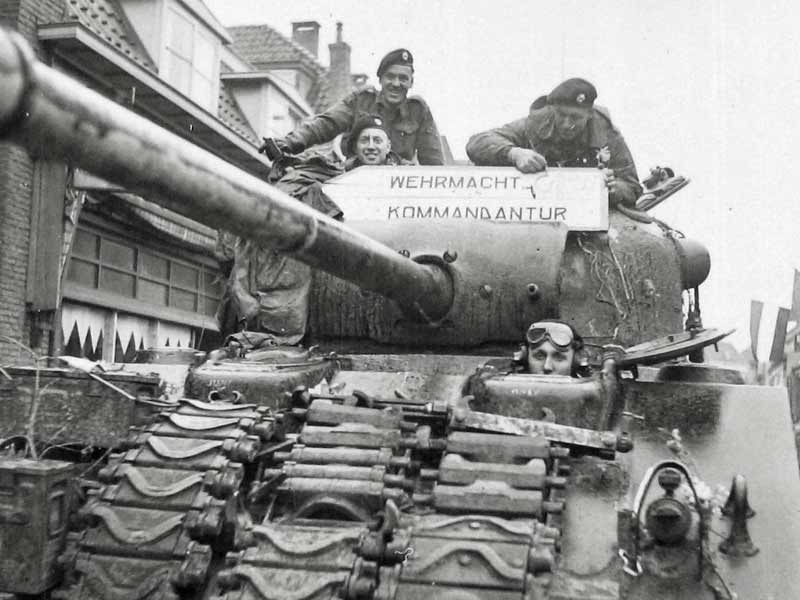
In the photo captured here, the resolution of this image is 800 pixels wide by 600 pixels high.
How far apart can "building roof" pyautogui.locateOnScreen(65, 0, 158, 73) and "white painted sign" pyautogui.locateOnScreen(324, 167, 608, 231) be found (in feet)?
28.5

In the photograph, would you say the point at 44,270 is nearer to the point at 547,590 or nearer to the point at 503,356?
the point at 503,356

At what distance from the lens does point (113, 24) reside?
1609cm

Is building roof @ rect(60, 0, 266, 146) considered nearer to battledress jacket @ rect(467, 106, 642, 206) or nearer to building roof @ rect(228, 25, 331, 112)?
battledress jacket @ rect(467, 106, 642, 206)

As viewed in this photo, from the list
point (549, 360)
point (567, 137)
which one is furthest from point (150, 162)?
point (567, 137)

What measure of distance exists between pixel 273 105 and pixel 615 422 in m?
17.1

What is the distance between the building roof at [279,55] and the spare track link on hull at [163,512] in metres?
22.4

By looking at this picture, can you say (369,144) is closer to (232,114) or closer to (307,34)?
→ (232,114)

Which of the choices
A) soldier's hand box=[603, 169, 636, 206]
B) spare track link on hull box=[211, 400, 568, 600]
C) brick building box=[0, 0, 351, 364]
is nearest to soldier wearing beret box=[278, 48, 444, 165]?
soldier's hand box=[603, 169, 636, 206]

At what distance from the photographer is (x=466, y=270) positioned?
6.17 meters

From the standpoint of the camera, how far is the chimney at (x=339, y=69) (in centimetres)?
2727

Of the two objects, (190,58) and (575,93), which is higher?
(190,58)

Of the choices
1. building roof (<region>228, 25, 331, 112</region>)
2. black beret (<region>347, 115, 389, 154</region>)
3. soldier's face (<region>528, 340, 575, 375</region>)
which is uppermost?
building roof (<region>228, 25, 331, 112</region>)

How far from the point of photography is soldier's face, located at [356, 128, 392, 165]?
25.5ft

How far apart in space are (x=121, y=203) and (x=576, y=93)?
944 centimetres
